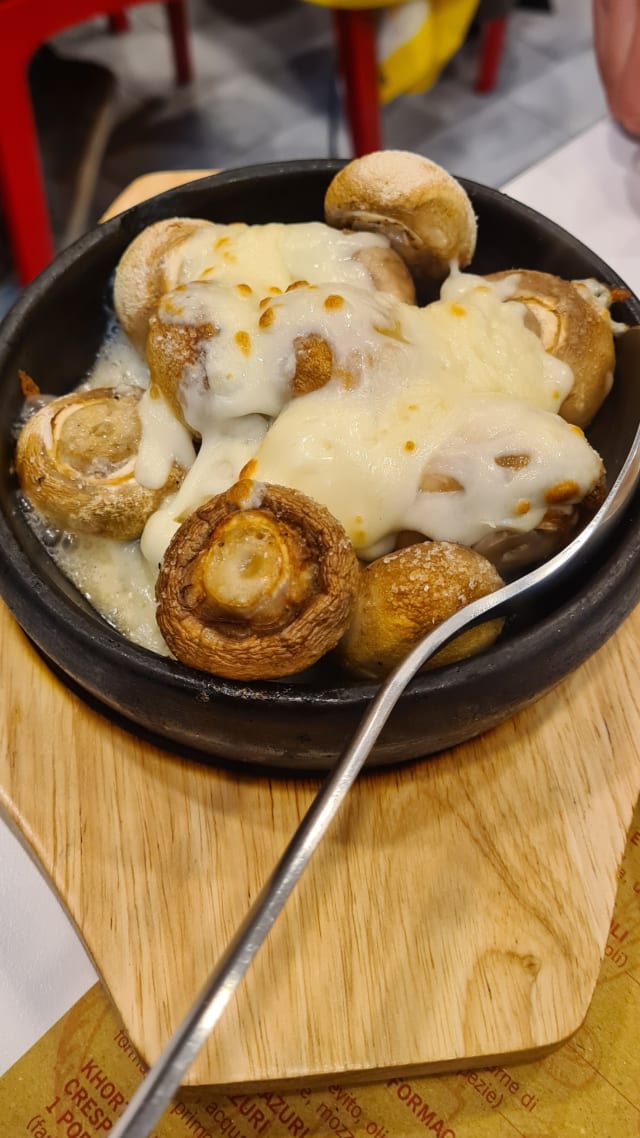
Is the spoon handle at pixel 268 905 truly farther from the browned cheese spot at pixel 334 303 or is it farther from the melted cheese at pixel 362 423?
the browned cheese spot at pixel 334 303

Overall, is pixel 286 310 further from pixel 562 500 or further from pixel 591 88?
pixel 591 88

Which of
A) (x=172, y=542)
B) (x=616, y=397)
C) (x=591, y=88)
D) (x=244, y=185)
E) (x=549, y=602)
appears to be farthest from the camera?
(x=591, y=88)

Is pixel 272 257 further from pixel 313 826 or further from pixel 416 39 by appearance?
pixel 416 39

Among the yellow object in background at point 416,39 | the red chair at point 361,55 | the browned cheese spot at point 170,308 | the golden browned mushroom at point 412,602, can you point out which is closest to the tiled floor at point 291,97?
the red chair at point 361,55

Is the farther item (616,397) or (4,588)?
(616,397)

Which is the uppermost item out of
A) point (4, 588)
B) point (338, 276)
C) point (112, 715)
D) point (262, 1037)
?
point (338, 276)

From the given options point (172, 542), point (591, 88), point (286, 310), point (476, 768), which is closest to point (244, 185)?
point (286, 310)
